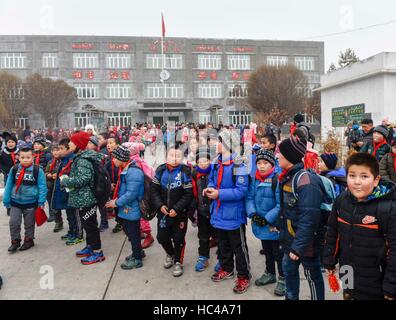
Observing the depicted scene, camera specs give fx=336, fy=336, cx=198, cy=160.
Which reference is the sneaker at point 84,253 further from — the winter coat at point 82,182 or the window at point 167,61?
the window at point 167,61

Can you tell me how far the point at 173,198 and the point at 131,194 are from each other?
1.84 ft

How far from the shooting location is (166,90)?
44844mm

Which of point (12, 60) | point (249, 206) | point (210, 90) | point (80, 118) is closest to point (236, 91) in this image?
point (210, 90)

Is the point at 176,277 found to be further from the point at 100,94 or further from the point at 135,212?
the point at 100,94

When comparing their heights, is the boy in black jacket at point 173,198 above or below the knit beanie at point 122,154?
below

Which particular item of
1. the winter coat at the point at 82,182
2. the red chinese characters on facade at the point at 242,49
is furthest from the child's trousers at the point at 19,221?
the red chinese characters on facade at the point at 242,49

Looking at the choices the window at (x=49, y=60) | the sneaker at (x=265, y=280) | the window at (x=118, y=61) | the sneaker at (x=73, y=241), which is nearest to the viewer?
the sneaker at (x=265, y=280)

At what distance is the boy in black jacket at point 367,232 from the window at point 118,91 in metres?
43.8

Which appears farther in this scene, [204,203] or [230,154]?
[204,203]

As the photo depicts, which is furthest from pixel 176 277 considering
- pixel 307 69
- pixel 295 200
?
pixel 307 69

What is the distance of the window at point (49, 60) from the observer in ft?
141

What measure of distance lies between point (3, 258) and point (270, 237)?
148 inches

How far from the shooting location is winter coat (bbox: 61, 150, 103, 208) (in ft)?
14.8
